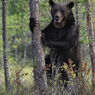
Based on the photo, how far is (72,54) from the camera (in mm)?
5258

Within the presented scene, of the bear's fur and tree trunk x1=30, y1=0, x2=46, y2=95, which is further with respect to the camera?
the bear's fur

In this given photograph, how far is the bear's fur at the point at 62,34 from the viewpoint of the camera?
4590mm

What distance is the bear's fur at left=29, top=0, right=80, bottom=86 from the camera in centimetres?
459

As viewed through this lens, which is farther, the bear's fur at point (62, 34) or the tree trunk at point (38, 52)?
the bear's fur at point (62, 34)

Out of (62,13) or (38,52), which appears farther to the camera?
(62,13)

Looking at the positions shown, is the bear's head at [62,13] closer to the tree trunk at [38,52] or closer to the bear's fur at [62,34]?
the bear's fur at [62,34]

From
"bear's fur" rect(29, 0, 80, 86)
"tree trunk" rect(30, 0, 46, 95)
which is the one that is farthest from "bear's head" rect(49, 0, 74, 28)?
"tree trunk" rect(30, 0, 46, 95)

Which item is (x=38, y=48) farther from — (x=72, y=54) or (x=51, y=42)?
(x=72, y=54)

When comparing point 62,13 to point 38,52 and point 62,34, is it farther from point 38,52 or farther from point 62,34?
point 38,52

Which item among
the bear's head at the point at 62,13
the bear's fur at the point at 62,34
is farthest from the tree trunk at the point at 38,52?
the bear's head at the point at 62,13

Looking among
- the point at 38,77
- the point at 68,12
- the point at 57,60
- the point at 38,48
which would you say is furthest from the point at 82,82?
the point at 68,12

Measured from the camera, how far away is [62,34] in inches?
196

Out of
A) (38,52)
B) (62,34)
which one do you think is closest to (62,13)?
(62,34)

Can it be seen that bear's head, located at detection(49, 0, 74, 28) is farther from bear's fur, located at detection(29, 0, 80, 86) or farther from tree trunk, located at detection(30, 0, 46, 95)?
tree trunk, located at detection(30, 0, 46, 95)
